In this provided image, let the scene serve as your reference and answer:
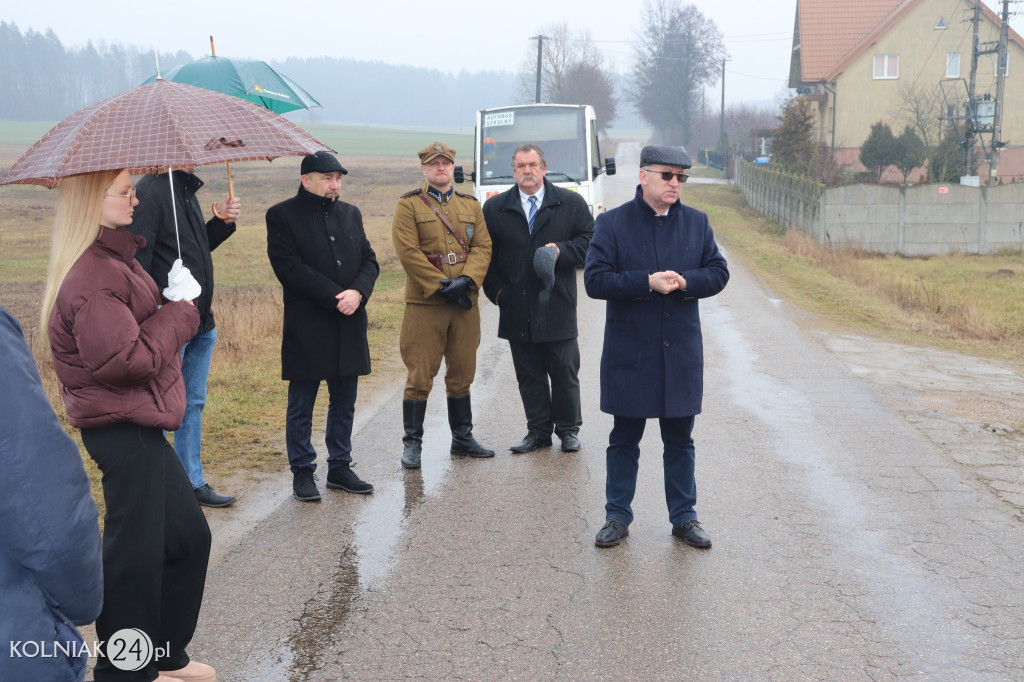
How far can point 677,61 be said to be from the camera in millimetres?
90188

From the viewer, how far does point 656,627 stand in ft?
13.7

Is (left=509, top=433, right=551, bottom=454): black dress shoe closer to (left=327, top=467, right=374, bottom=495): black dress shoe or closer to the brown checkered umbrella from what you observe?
(left=327, top=467, right=374, bottom=495): black dress shoe

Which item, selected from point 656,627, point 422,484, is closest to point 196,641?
point 656,627

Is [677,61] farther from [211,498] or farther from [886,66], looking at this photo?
[211,498]

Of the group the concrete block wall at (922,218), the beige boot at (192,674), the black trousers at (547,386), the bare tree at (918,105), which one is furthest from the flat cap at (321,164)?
the bare tree at (918,105)

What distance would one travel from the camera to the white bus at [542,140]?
1892 cm

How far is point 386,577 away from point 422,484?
5.01ft

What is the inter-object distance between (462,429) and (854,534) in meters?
2.70

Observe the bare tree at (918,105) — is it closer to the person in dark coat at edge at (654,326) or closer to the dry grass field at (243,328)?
the dry grass field at (243,328)

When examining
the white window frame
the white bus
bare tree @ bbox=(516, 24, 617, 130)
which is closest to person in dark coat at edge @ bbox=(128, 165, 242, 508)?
the white bus

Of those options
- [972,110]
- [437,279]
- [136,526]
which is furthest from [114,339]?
[972,110]

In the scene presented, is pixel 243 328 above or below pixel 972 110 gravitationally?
below

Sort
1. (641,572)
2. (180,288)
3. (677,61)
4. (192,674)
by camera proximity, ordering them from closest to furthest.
Answer: (180,288)
(192,674)
(641,572)
(677,61)

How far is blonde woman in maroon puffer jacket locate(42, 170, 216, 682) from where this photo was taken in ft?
10.6
